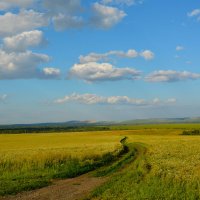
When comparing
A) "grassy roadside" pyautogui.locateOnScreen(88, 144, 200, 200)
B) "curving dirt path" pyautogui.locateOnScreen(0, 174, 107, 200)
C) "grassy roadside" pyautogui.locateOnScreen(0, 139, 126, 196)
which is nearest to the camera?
"grassy roadside" pyautogui.locateOnScreen(88, 144, 200, 200)

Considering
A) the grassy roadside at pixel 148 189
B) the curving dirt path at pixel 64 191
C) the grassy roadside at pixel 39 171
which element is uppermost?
the grassy roadside at pixel 148 189

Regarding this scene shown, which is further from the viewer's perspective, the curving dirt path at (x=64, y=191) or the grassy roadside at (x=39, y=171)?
the grassy roadside at (x=39, y=171)

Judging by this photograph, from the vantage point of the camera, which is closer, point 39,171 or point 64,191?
point 64,191

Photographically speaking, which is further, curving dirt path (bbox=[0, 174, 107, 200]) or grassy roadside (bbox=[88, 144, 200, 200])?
curving dirt path (bbox=[0, 174, 107, 200])

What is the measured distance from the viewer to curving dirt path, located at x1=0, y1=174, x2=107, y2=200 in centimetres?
1745

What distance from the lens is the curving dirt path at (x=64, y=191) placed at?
687 inches

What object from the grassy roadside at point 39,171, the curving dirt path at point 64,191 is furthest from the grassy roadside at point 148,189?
the grassy roadside at point 39,171

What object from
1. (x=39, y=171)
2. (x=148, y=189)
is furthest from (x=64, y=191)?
(x=39, y=171)

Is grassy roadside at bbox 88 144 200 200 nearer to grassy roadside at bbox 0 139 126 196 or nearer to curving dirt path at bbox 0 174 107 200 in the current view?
curving dirt path at bbox 0 174 107 200

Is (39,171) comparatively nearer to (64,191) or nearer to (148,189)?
(64,191)

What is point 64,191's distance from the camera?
19.0m

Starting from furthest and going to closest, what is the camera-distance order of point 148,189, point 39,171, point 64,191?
point 39,171 → point 64,191 → point 148,189

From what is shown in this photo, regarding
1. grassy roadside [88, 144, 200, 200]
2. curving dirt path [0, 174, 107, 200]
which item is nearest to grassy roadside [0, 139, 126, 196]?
curving dirt path [0, 174, 107, 200]

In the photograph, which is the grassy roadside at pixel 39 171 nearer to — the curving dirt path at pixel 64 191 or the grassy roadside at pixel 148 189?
the curving dirt path at pixel 64 191
